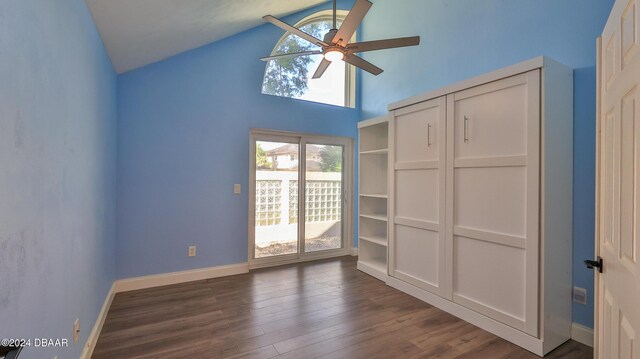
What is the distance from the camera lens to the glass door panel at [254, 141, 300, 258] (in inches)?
157

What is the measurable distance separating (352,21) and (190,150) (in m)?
2.45

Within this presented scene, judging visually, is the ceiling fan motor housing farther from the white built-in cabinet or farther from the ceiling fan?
the white built-in cabinet

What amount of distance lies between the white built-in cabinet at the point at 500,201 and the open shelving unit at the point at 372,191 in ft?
3.39

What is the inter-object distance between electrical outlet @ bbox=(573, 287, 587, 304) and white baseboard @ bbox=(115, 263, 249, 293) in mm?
3390

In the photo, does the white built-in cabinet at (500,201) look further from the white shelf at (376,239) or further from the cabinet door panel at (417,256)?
the white shelf at (376,239)

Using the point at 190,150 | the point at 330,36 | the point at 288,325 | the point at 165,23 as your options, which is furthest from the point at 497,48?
the point at 190,150

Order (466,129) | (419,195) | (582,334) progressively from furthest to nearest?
(419,195)
(466,129)
(582,334)

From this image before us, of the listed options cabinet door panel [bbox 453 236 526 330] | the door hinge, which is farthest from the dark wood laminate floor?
the door hinge

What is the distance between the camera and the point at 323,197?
448cm

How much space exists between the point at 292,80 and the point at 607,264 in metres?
3.84

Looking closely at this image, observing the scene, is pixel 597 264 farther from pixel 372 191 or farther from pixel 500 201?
pixel 372 191

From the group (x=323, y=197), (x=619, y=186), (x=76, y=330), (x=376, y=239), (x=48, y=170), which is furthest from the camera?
(x=323, y=197)

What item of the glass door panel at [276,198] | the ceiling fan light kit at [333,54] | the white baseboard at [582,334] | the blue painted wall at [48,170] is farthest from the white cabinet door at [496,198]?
the blue painted wall at [48,170]

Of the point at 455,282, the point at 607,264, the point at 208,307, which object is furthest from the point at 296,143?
the point at 607,264
